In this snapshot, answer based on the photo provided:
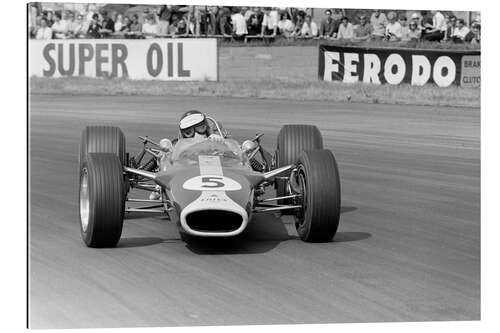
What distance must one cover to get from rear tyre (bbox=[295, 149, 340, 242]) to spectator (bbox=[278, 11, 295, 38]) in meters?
2.04

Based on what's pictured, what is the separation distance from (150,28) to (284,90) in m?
7.92

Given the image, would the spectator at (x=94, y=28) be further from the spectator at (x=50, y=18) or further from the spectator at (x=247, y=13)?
the spectator at (x=247, y=13)

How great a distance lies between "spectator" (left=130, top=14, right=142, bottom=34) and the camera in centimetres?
1119

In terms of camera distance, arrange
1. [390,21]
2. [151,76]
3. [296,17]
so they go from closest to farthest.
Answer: [390,21], [296,17], [151,76]

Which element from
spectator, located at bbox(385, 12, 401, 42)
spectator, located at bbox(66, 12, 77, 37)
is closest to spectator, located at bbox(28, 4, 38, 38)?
spectator, located at bbox(66, 12, 77, 37)

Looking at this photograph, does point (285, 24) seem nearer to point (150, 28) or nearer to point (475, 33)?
point (150, 28)

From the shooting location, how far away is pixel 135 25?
36.9 feet

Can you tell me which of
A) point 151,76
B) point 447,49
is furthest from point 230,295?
point 151,76

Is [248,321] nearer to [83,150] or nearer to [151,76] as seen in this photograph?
[83,150]

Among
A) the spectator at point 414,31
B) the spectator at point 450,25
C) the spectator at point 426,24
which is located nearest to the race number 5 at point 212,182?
the spectator at point 414,31

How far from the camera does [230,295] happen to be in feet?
26.7

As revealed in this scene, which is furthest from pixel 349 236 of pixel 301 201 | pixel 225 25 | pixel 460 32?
pixel 225 25

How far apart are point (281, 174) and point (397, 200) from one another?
217 centimetres

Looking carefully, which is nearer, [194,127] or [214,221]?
[214,221]
